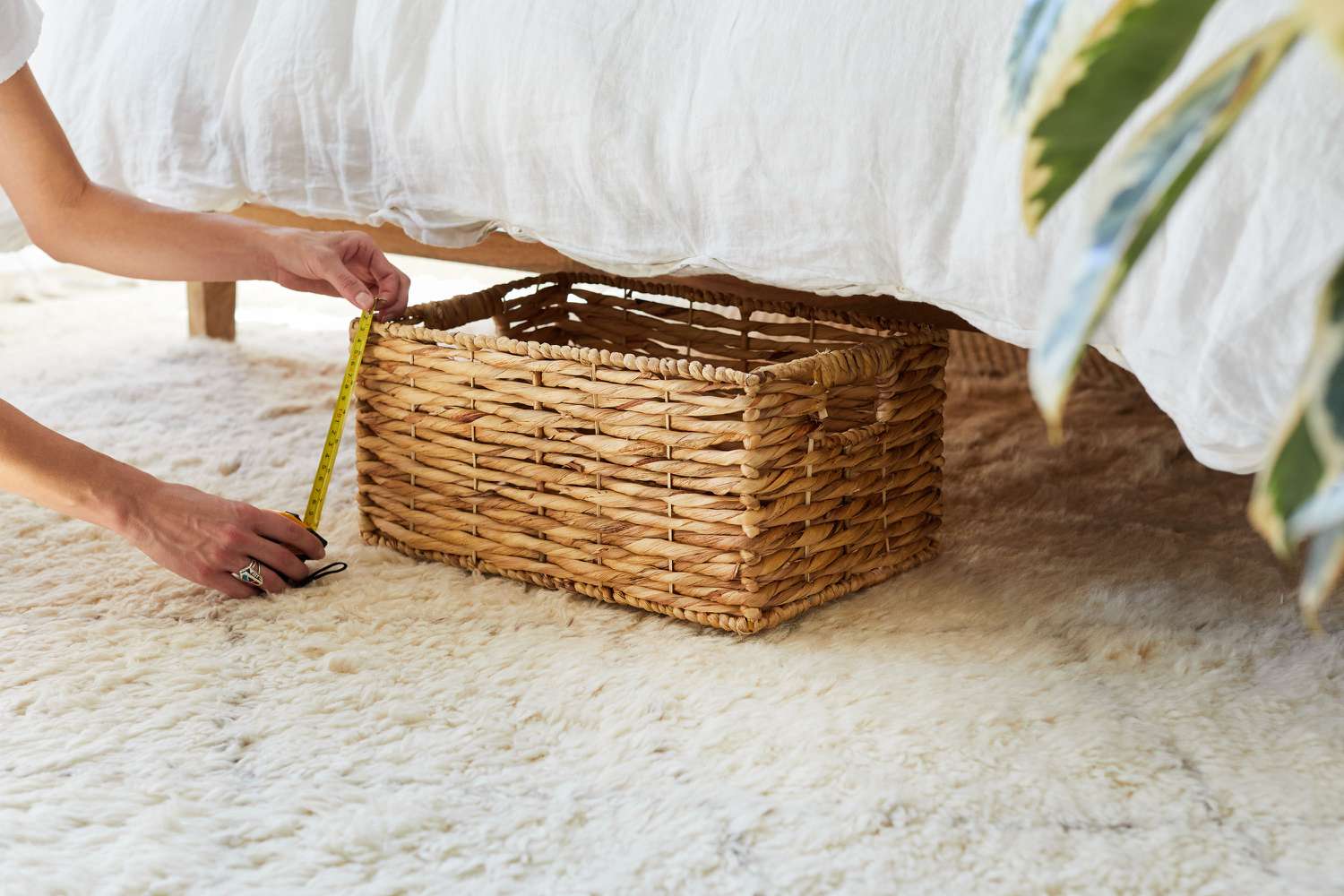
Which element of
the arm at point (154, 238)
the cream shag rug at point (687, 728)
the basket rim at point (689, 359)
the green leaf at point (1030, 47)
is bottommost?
the cream shag rug at point (687, 728)

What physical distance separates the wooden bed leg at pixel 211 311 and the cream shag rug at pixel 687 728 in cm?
74

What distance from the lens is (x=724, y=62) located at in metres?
1.00

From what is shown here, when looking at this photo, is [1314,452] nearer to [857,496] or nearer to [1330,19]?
[1330,19]

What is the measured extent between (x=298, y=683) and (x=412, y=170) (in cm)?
48

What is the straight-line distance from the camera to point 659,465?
1.05m

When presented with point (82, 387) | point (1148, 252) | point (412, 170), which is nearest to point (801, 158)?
point (1148, 252)

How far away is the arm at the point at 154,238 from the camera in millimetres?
1238

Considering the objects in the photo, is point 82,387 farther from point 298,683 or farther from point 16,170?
point 298,683

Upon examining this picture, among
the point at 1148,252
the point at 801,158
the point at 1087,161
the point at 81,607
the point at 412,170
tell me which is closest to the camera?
the point at 1087,161

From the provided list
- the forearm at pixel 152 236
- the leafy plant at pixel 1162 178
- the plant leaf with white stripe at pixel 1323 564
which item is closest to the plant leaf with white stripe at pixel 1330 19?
the leafy plant at pixel 1162 178

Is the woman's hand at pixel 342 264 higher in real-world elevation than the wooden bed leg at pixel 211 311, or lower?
higher

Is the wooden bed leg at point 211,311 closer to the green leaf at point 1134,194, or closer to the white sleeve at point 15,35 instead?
the white sleeve at point 15,35

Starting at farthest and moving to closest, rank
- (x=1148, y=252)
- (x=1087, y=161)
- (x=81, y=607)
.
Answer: (x=81, y=607), (x=1148, y=252), (x=1087, y=161)

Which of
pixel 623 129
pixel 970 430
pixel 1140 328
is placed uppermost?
pixel 623 129
